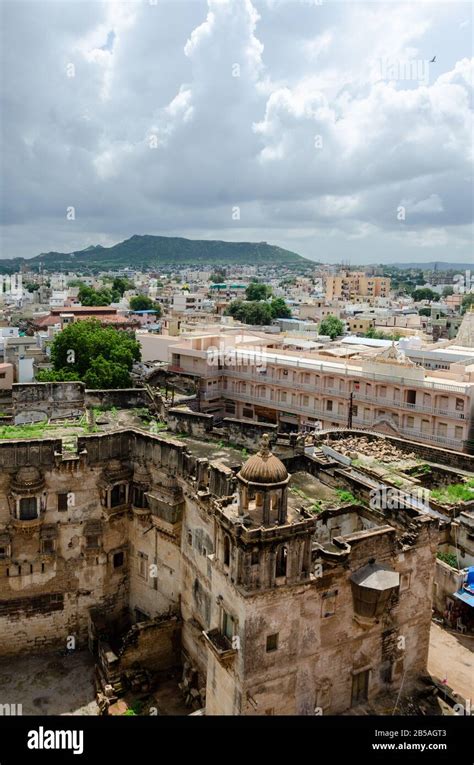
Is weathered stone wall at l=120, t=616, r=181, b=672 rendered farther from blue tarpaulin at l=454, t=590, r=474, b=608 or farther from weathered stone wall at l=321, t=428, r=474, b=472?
weathered stone wall at l=321, t=428, r=474, b=472

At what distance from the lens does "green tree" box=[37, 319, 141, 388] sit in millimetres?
56409

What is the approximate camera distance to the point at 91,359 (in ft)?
192

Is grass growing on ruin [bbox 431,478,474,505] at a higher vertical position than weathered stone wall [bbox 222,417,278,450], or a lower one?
lower

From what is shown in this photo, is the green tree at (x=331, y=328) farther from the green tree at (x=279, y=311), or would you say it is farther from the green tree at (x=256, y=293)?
the green tree at (x=256, y=293)

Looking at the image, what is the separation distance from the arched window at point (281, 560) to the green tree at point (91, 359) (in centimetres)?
4043

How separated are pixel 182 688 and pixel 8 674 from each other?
829 centimetres

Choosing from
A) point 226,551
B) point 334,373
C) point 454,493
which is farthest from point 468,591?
point 334,373

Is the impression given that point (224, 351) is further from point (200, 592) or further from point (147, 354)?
point (200, 592)

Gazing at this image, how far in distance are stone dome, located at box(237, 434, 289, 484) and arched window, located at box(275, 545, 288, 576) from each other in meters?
2.07

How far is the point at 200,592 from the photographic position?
24.7 m

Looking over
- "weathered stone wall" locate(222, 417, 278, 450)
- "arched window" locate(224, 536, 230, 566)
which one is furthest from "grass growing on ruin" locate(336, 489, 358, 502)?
"arched window" locate(224, 536, 230, 566)

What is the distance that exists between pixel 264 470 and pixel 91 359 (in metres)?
43.2

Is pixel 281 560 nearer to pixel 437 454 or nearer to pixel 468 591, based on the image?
pixel 468 591

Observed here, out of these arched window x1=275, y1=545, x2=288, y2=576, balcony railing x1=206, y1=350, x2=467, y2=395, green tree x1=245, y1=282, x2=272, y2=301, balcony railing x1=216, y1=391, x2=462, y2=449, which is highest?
green tree x1=245, y1=282, x2=272, y2=301
